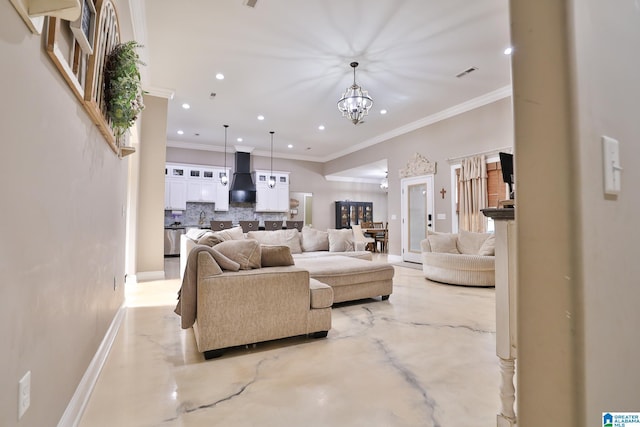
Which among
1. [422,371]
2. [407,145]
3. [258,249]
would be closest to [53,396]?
[258,249]

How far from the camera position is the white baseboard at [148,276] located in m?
4.73

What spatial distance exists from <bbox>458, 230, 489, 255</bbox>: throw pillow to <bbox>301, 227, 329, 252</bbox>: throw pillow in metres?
2.31

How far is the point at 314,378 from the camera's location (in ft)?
6.02

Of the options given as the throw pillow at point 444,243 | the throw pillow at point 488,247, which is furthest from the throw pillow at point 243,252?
the throw pillow at point 488,247

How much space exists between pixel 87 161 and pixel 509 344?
2.22 metres

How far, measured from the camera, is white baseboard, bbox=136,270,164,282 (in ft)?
15.5

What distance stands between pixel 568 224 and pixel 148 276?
5432mm

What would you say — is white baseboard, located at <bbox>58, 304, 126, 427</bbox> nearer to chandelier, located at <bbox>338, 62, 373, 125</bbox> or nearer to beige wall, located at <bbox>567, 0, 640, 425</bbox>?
beige wall, located at <bbox>567, 0, 640, 425</bbox>

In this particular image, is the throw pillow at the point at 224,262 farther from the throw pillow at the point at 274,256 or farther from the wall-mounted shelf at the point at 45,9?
the wall-mounted shelf at the point at 45,9

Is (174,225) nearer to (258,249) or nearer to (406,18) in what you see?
(258,249)

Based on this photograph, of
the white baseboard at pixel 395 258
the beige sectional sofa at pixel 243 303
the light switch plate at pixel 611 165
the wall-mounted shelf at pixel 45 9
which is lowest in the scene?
the white baseboard at pixel 395 258

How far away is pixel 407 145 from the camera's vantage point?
22.9ft

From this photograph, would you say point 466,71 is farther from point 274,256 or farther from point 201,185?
point 201,185

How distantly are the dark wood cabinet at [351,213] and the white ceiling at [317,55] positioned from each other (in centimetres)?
462
